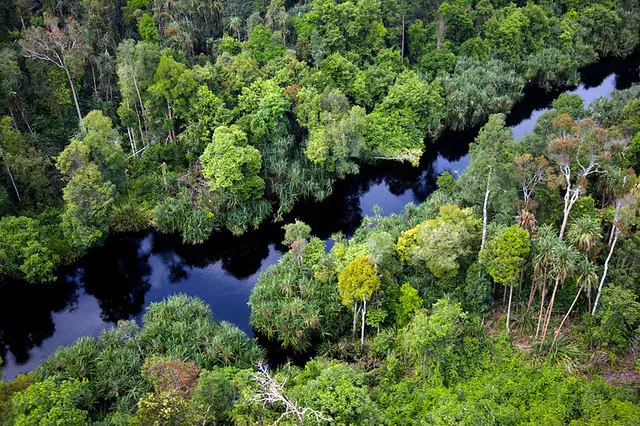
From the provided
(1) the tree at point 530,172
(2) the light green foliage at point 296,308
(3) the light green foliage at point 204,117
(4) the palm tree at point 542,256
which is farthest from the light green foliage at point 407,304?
(3) the light green foliage at point 204,117

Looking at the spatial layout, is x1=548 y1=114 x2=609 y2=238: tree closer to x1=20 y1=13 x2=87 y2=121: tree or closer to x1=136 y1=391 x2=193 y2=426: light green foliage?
x1=136 y1=391 x2=193 y2=426: light green foliage

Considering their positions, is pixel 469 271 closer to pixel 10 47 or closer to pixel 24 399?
pixel 24 399

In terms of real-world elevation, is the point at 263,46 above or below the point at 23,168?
above

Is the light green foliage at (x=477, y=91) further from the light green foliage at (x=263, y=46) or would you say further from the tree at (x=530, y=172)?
the tree at (x=530, y=172)

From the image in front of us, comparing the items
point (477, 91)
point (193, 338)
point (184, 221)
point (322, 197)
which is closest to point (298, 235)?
point (193, 338)

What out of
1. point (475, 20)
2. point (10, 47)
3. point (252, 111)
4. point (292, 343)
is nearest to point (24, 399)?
point (292, 343)

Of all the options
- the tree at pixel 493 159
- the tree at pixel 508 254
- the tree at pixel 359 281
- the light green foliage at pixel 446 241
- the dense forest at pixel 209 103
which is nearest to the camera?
the tree at pixel 359 281

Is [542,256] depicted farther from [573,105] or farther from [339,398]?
[573,105]
